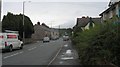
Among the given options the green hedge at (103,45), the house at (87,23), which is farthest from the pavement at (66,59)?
the green hedge at (103,45)

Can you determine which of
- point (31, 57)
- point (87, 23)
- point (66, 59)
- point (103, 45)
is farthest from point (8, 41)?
point (87, 23)

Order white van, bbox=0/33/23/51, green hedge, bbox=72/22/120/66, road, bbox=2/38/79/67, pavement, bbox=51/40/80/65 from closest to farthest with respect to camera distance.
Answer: green hedge, bbox=72/22/120/66
pavement, bbox=51/40/80/65
road, bbox=2/38/79/67
white van, bbox=0/33/23/51

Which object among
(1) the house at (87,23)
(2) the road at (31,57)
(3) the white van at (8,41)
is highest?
(1) the house at (87,23)

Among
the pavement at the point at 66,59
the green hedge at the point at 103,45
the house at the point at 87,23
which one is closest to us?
the green hedge at the point at 103,45

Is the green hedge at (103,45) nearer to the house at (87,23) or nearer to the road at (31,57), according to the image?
the house at (87,23)

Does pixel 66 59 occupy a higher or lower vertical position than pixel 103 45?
lower

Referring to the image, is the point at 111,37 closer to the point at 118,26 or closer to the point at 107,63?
the point at 118,26

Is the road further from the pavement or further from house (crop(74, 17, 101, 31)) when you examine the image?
house (crop(74, 17, 101, 31))

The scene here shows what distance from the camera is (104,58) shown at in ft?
29.0

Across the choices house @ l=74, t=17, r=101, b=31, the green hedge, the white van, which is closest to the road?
the white van

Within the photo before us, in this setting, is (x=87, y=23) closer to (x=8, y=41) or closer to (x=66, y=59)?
(x=8, y=41)

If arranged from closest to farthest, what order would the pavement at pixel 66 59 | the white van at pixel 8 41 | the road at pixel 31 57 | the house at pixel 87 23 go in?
the house at pixel 87 23
the pavement at pixel 66 59
the road at pixel 31 57
the white van at pixel 8 41

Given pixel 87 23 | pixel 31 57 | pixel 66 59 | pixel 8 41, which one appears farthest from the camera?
pixel 87 23

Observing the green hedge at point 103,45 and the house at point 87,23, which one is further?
the house at point 87,23
